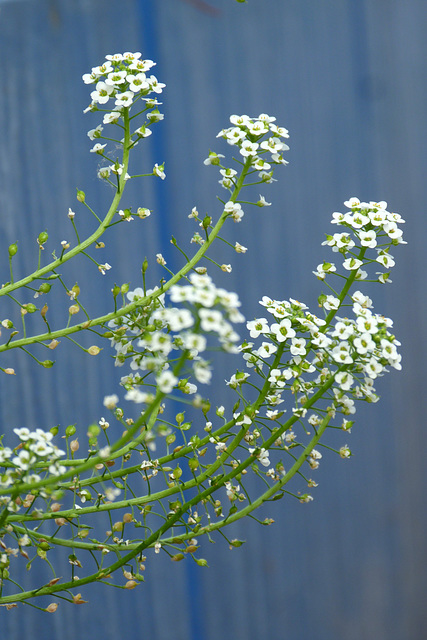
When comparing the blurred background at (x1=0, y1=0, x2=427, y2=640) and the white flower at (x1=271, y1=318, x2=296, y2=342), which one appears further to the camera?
the blurred background at (x1=0, y1=0, x2=427, y2=640)

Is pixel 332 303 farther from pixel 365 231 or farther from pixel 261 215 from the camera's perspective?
pixel 261 215

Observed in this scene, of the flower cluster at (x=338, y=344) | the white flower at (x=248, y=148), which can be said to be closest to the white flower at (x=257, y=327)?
the flower cluster at (x=338, y=344)

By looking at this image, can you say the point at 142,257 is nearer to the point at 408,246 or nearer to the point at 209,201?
the point at 209,201

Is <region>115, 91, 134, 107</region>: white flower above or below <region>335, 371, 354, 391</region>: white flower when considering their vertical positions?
above

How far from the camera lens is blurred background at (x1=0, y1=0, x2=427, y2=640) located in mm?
1059

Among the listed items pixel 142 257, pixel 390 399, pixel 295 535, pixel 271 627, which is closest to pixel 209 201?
pixel 142 257

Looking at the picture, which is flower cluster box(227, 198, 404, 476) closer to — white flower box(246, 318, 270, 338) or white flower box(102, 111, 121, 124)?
white flower box(246, 318, 270, 338)

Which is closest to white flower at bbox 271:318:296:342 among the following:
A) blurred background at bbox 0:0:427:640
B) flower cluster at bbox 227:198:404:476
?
flower cluster at bbox 227:198:404:476

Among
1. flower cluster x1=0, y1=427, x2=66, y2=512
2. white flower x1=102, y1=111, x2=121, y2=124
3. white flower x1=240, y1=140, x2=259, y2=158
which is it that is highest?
white flower x1=102, y1=111, x2=121, y2=124

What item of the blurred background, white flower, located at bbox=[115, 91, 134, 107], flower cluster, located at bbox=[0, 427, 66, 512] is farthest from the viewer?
the blurred background

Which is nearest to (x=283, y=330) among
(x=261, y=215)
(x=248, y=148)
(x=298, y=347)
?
(x=298, y=347)

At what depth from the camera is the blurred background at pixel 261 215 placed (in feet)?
3.47

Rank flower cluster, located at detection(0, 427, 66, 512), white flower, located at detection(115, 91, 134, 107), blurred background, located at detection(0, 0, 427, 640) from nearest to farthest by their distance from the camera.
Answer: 1. flower cluster, located at detection(0, 427, 66, 512)
2. white flower, located at detection(115, 91, 134, 107)
3. blurred background, located at detection(0, 0, 427, 640)

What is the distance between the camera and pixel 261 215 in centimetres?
123
